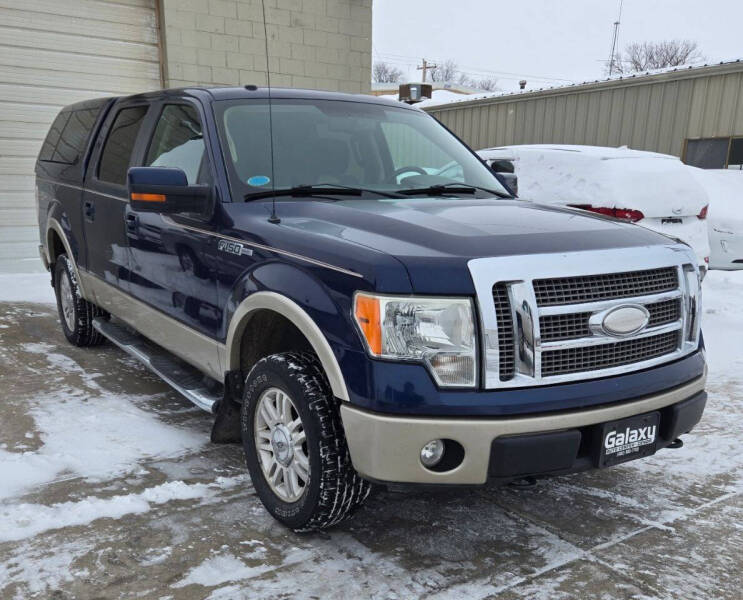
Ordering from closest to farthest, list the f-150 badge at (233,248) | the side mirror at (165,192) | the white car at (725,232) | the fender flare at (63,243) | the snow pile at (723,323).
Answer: the f-150 badge at (233,248) → the side mirror at (165,192) → the fender flare at (63,243) → the snow pile at (723,323) → the white car at (725,232)

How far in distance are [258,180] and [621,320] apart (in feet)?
5.97

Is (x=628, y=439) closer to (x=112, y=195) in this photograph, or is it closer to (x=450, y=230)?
(x=450, y=230)

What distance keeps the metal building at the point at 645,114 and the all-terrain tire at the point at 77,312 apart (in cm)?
1142

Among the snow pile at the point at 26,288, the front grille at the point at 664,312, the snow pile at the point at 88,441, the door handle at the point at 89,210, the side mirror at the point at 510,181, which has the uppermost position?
the side mirror at the point at 510,181

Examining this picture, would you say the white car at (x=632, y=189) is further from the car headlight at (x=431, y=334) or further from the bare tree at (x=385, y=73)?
the bare tree at (x=385, y=73)

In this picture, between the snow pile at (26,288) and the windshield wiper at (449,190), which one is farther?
the snow pile at (26,288)

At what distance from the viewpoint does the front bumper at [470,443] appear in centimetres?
237

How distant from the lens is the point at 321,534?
9.64ft

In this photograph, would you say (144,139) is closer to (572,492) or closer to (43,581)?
(43,581)

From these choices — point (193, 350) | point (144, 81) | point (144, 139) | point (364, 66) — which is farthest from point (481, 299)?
point (364, 66)

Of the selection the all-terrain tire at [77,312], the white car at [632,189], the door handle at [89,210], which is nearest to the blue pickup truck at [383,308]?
the door handle at [89,210]

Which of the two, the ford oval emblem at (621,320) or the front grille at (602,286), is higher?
the front grille at (602,286)

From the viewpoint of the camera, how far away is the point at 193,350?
12.1ft

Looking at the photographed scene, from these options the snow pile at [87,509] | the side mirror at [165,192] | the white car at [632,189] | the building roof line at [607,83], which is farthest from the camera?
the building roof line at [607,83]
